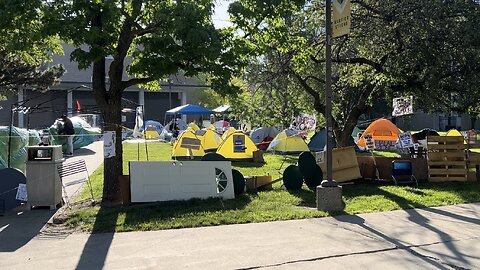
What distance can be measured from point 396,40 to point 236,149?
28.2ft

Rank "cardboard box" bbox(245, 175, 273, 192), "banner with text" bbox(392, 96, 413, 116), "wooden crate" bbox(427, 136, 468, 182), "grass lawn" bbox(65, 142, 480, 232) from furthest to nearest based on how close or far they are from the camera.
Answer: "banner with text" bbox(392, 96, 413, 116), "wooden crate" bbox(427, 136, 468, 182), "cardboard box" bbox(245, 175, 273, 192), "grass lawn" bbox(65, 142, 480, 232)

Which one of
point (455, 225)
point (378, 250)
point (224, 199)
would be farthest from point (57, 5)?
point (455, 225)

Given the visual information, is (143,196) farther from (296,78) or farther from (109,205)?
(296,78)

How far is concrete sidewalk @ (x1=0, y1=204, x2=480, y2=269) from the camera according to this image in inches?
222

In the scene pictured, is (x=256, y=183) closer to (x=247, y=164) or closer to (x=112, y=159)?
(x=112, y=159)

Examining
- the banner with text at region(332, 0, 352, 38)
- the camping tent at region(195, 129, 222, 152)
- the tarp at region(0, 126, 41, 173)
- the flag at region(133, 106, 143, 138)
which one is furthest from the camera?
the camping tent at region(195, 129, 222, 152)

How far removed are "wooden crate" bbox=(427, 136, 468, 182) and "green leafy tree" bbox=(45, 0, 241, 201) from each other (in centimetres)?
685

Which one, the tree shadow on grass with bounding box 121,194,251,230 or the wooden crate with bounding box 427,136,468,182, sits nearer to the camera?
the tree shadow on grass with bounding box 121,194,251,230

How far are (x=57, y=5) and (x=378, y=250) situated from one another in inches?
264

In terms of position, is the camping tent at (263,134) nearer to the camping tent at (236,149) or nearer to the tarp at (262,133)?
the tarp at (262,133)

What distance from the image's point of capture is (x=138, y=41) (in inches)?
387

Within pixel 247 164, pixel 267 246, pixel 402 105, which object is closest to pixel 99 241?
pixel 267 246

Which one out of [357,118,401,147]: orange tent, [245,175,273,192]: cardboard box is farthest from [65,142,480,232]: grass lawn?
[357,118,401,147]: orange tent

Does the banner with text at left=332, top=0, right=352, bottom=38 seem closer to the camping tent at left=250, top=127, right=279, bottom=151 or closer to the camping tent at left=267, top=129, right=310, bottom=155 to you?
the camping tent at left=267, top=129, right=310, bottom=155
